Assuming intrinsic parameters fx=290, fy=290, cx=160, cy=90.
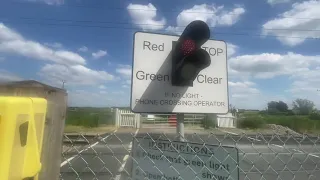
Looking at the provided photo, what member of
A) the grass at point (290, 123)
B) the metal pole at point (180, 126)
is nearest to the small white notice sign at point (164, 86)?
the metal pole at point (180, 126)

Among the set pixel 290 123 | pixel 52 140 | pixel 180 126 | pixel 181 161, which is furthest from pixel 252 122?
pixel 52 140

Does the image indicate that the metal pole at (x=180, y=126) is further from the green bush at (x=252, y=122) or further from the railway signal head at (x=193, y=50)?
the green bush at (x=252, y=122)

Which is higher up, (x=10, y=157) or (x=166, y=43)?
(x=166, y=43)

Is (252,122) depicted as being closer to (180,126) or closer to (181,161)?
(180,126)

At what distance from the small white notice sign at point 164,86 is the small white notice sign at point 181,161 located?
296 mm

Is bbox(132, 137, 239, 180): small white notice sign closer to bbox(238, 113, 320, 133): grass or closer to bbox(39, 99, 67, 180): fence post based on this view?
bbox(39, 99, 67, 180): fence post

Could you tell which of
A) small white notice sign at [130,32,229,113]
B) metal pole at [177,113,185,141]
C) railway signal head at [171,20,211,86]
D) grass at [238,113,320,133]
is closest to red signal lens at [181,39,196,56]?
railway signal head at [171,20,211,86]

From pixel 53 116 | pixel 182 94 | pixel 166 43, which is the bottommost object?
pixel 53 116

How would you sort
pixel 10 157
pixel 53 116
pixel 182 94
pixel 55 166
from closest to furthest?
pixel 10 157 < pixel 53 116 < pixel 55 166 < pixel 182 94

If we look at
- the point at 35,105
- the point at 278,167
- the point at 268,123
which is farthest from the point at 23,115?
the point at 268,123

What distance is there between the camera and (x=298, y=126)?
23.4 meters

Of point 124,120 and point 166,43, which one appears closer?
point 166,43

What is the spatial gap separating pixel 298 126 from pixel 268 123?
3.04m

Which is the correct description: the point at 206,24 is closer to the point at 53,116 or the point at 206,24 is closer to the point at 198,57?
the point at 198,57
